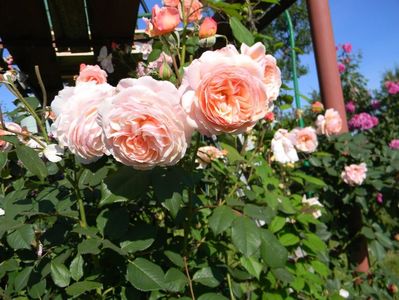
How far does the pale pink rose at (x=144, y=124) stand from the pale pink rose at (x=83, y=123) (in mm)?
39

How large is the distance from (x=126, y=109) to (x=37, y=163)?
10.5 inches

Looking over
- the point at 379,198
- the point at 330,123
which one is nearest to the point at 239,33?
the point at 330,123

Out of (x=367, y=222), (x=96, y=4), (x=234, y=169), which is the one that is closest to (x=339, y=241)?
(x=367, y=222)

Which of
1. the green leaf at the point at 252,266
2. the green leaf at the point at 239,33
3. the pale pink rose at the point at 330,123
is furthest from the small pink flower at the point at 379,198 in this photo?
the green leaf at the point at 239,33

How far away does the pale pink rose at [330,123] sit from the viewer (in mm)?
2266

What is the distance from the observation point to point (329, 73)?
2459mm

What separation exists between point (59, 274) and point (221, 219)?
333 mm

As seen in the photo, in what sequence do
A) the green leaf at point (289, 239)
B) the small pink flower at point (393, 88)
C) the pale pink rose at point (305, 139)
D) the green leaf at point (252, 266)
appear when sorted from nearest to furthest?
the green leaf at point (252, 266)
the green leaf at point (289, 239)
the pale pink rose at point (305, 139)
the small pink flower at point (393, 88)

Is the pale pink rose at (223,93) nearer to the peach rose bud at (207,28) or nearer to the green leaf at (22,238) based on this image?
the peach rose bud at (207,28)

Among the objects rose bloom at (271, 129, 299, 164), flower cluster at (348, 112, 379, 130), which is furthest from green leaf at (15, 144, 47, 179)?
flower cluster at (348, 112, 379, 130)

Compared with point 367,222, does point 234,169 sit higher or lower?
higher

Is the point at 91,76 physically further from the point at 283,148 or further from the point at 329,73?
the point at 329,73

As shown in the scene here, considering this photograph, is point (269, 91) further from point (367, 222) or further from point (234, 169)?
point (367, 222)

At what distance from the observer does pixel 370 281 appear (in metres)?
2.46
